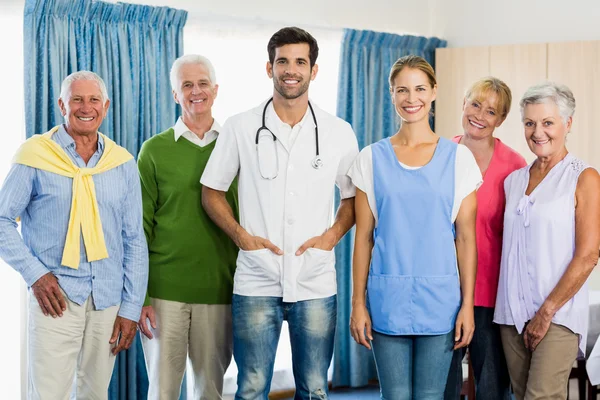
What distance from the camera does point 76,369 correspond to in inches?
109

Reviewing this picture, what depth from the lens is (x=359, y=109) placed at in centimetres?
486

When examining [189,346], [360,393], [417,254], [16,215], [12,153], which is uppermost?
[12,153]

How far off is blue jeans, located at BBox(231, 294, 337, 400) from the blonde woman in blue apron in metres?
0.15

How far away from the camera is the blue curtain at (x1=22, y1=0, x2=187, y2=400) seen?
361cm

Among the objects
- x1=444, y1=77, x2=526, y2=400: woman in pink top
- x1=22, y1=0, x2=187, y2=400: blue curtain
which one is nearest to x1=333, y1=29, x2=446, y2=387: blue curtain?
x1=22, y1=0, x2=187, y2=400: blue curtain

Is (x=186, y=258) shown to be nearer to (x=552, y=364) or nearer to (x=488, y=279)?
(x=488, y=279)

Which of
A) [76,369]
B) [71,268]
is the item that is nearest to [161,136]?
[71,268]

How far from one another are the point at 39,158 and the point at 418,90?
1.21m

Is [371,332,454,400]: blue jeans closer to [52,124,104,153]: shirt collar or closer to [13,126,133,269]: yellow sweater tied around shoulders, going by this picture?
[13,126,133,269]: yellow sweater tied around shoulders

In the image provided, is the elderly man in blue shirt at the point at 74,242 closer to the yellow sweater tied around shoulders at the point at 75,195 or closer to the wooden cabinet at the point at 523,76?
the yellow sweater tied around shoulders at the point at 75,195

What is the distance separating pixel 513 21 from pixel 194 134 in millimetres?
2715

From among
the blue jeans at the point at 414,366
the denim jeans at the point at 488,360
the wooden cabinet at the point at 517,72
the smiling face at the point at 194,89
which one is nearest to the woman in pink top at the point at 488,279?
the denim jeans at the point at 488,360

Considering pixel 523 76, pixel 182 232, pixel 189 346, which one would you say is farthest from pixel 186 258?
pixel 523 76

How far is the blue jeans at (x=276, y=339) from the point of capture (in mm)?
2686
